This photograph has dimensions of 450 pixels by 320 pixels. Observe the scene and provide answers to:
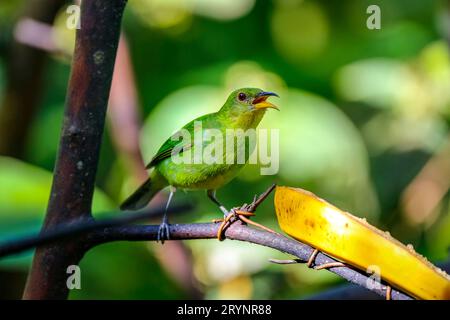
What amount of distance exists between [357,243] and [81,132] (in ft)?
1.60

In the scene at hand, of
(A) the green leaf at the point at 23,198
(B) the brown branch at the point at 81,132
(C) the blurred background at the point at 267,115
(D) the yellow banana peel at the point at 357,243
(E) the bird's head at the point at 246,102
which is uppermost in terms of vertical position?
(C) the blurred background at the point at 267,115

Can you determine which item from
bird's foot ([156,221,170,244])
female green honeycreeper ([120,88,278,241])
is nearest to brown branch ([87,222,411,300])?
bird's foot ([156,221,170,244])

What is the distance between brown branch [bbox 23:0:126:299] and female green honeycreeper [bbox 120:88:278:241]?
1.50 ft

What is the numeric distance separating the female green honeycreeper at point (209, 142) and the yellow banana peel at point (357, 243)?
58 centimetres

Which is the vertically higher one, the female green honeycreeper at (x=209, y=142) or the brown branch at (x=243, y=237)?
the female green honeycreeper at (x=209, y=142)

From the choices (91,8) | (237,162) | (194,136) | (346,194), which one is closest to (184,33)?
(346,194)

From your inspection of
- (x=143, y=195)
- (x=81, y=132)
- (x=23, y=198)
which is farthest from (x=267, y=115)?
(x=81, y=132)

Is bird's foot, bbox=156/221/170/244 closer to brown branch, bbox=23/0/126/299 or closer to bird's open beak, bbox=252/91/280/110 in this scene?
brown branch, bbox=23/0/126/299

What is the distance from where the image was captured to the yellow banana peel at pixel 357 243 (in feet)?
2.81

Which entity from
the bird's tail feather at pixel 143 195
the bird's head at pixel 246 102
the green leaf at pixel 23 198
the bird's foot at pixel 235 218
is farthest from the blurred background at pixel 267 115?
the bird's foot at pixel 235 218

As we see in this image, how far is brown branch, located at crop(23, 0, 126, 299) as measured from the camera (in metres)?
1.15

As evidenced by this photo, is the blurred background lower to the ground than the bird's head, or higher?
higher

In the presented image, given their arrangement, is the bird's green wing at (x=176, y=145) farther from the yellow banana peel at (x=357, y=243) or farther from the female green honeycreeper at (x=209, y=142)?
the yellow banana peel at (x=357, y=243)

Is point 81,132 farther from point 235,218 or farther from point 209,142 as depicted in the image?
point 209,142
